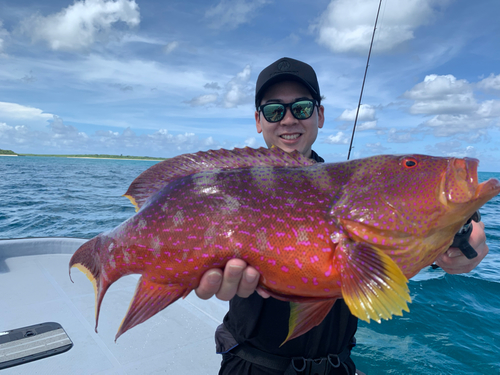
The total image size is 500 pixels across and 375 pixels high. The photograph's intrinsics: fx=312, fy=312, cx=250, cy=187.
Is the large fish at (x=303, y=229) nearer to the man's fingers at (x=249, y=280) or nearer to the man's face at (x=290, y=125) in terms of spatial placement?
the man's fingers at (x=249, y=280)

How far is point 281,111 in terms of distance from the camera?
308 cm

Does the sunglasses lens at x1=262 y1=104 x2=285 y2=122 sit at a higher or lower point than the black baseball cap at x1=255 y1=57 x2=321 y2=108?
lower

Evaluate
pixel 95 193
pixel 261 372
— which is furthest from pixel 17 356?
pixel 95 193

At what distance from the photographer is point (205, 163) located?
232 cm

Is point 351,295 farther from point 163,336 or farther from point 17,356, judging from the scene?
point 17,356

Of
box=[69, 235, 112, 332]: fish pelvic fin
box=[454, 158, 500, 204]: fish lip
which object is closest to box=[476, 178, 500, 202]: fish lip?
box=[454, 158, 500, 204]: fish lip

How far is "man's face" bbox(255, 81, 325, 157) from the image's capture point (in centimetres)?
306

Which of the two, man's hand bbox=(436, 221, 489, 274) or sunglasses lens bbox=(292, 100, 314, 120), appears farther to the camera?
sunglasses lens bbox=(292, 100, 314, 120)

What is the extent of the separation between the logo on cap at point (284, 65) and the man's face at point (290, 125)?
123mm

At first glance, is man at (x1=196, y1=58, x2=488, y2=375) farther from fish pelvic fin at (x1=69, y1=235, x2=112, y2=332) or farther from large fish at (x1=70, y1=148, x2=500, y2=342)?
fish pelvic fin at (x1=69, y1=235, x2=112, y2=332)

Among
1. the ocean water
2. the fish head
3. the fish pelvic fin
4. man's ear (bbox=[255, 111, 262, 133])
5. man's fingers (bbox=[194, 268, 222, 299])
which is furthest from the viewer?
the ocean water

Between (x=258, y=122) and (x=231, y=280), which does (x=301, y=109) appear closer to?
(x=258, y=122)

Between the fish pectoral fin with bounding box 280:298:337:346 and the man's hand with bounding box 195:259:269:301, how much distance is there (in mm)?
232

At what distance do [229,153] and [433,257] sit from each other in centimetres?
149
